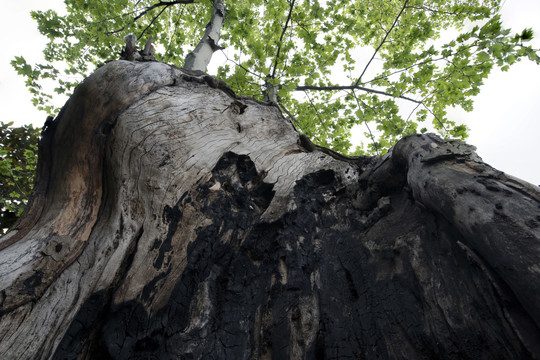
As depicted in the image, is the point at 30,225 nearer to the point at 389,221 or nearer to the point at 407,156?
the point at 389,221

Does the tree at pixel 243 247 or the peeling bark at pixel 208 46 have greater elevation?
the peeling bark at pixel 208 46

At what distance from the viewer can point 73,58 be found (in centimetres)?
601

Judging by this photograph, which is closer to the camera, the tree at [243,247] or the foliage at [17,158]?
the tree at [243,247]

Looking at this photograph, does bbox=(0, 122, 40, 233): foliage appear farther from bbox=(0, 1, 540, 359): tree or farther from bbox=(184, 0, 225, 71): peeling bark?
bbox=(0, 1, 540, 359): tree

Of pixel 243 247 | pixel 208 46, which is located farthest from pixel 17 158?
pixel 243 247

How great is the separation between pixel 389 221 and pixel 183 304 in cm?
119

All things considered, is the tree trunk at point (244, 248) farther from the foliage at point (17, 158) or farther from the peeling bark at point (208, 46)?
the foliage at point (17, 158)

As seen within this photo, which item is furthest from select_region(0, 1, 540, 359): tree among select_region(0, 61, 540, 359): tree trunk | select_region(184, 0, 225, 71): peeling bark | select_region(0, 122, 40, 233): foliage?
select_region(0, 122, 40, 233): foliage

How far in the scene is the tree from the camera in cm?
106

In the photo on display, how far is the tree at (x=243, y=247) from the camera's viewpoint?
3.48 ft

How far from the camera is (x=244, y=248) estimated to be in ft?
4.89

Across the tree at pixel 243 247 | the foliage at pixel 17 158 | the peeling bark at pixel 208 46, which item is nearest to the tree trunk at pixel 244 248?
the tree at pixel 243 247

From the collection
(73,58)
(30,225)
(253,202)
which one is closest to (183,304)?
(253,202)

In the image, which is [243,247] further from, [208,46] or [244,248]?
[208,46]
